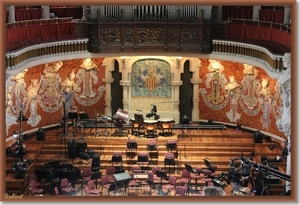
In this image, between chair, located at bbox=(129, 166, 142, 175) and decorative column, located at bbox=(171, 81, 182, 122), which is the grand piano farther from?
decorative column, located at bbox=(171, 81, 182, 122)

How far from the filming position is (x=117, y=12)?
22703 millimetres

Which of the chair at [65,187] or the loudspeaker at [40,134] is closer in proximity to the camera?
the chair at [65,187]

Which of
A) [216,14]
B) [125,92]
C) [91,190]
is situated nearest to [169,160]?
[91,190]

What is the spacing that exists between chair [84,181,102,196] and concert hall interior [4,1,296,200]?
52 millimetres

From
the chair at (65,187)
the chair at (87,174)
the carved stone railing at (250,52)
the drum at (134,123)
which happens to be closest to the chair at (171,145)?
the drum at (134,123)

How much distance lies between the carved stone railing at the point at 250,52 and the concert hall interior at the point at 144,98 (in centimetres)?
5

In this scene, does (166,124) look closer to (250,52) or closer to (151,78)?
(151,78)

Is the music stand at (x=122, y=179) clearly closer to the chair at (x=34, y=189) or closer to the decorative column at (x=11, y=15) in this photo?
the chair at (x=34, y=189)

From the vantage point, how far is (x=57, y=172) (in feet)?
63.7

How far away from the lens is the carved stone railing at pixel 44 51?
61.9ft

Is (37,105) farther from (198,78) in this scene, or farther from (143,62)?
(198,78)

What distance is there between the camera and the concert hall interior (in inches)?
770

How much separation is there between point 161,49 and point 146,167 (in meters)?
4.43

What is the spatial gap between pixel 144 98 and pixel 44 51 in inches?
196
